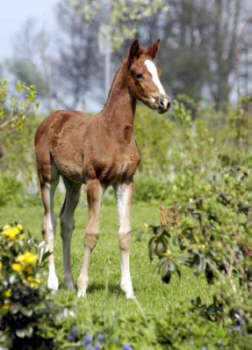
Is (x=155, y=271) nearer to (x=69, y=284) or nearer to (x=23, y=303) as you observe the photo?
(x=69, y=284)

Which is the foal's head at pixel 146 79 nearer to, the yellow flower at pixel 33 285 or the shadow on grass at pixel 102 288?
the shadow on grass at pixel 102 288

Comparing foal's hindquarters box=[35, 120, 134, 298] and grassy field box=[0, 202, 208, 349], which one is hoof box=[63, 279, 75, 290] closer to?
foal's hindquarters box=[35, 120, 134, 298]

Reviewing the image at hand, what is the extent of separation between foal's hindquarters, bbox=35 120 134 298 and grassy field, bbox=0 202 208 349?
18 centimetres

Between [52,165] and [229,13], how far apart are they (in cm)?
3363

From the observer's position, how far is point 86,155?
5.94 metres

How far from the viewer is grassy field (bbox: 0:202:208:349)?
4549 mm

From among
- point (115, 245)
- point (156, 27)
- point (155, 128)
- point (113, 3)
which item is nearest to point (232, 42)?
point (156, 27)

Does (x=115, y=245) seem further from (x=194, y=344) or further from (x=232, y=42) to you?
(x=232, y=42)

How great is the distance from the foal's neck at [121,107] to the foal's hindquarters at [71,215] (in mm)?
510

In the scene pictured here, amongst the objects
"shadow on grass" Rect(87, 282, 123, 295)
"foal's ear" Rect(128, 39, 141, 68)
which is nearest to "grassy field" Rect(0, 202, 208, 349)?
"shadow on grass" Rect(87, 282, 123, 295)

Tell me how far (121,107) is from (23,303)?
237 centimetres

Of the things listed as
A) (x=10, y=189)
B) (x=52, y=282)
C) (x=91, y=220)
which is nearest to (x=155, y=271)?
(x=52, y=282)

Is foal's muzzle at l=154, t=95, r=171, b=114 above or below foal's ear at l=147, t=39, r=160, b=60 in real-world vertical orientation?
below

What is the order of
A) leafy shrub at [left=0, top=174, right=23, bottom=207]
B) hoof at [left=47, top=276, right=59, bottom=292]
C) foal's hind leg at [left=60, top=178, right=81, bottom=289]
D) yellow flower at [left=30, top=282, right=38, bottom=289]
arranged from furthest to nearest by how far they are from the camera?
leafy shrub at [left=0, top=174, right=23, bottom=207]
foal's hind leg at [left=60, top=178, right=81, bottom=289]
hoof at [left=47, top=276, right=59, bottom=292]
yellow flower at [left=30, top=282, right=38, bottom=289]
